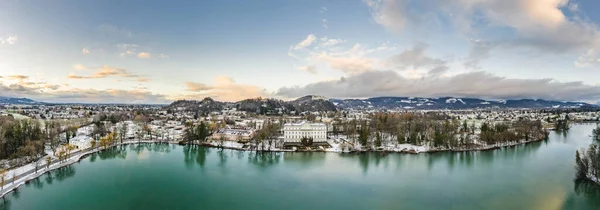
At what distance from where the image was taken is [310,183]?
11.2 meters

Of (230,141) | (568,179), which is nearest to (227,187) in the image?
(230,141)

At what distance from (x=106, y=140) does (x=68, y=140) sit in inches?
92.6

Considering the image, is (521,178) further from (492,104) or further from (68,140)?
(492,104)

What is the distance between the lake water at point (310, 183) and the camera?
29.8 feet

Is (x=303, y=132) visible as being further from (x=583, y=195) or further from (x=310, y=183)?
(x=583, y=195)

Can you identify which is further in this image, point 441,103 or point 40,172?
point 441,103

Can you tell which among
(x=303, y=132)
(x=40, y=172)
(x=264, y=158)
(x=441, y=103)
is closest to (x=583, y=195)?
(x=264, y=158)

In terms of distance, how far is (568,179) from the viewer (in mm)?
11859

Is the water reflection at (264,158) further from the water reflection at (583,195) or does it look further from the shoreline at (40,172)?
the water reflection at (583,195)

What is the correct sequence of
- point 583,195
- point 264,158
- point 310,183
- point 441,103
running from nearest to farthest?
point 583,195, point 310,183, point 264,158, point 441,103

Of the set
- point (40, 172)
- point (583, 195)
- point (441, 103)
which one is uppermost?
point (441, 103)

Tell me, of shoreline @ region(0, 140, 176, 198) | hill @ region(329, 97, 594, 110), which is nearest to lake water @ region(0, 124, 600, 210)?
shoreline @ region(0, 140, 176, 198)

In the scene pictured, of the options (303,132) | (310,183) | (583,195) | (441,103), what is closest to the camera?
(583,195)

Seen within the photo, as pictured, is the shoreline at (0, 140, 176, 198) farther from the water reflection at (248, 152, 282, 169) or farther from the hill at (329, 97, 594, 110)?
the hill at (329, 97, 594, 110)
